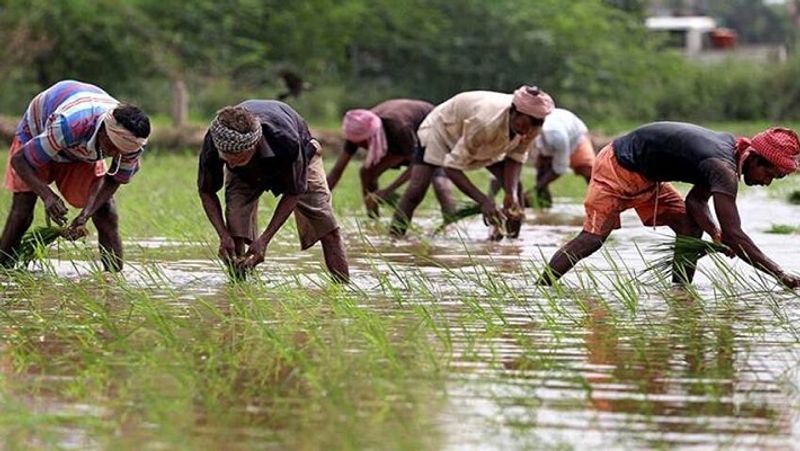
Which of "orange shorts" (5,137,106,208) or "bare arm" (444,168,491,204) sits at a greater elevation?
"orange shorts" (5,137,106,208)

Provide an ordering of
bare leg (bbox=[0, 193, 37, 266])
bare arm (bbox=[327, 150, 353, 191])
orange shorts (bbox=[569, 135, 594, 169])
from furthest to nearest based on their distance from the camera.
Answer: orange shorts (bbox=[569, 135, 594, 169]) → bare arm (bbox=[327, 150, 353, 191]) → bare leg (bbox=[0, 193, 37, 266])

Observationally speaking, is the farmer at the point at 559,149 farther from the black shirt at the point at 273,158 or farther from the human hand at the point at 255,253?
the human hand at the point at 255,253

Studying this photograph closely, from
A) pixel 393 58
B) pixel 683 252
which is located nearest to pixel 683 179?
pixel 683 252

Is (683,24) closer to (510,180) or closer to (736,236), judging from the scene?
(510,180)

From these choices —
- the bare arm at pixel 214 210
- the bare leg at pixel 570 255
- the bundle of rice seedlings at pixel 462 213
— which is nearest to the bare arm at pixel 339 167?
the bundle of rice seedlings at pixel 462 213

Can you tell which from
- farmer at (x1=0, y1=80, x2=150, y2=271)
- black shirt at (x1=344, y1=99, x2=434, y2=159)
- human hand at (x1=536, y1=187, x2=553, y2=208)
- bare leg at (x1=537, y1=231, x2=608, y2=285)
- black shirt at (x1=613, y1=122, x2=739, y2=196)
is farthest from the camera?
human hand at (x1=536, y1=187, x2=553, y2=208)

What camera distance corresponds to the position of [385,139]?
13.1 metres

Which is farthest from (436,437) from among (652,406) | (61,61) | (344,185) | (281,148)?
(61,61)

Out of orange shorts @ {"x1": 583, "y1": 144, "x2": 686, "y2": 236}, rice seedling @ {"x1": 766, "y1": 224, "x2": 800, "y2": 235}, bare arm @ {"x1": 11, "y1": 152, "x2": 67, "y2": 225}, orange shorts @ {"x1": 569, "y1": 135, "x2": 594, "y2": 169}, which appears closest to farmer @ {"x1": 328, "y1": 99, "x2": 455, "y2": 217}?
orange shorts @ {"x1": 569, "y1": 135, "x2": 594, "y2": 169}

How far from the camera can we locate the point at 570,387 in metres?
5.89

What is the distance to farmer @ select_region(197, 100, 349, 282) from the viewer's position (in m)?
7.76

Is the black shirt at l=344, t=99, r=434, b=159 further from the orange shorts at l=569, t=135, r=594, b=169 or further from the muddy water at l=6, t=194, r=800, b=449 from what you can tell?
the muddy water at l=6, t=194, r=800, b=449

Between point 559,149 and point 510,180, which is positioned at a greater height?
point 510,180

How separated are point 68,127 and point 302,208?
4.12 feet
